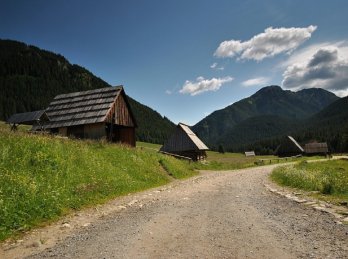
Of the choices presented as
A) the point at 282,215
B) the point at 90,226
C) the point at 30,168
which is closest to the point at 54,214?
the point at 90,226

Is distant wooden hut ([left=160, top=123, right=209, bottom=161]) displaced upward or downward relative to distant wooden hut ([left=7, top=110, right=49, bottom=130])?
downward

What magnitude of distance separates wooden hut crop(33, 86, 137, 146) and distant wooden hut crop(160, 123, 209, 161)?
64.5ft

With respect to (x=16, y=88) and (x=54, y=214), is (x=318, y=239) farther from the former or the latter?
(x=16, y=88)

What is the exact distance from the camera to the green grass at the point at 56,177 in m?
10.9

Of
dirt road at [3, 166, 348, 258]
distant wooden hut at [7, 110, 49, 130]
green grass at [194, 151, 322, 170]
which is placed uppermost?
distant wooden hut at [7, 110, 49, 130]

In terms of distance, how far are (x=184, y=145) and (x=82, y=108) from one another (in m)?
25.5

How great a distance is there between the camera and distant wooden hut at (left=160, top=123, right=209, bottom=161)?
56250 mm

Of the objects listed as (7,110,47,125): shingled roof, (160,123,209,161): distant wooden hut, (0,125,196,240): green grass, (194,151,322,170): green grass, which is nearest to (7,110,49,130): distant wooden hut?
(7,110,47,125): shingled roof

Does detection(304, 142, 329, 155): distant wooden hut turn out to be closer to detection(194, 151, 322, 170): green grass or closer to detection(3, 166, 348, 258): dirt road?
detection(194, 151, 322, 170): green grass

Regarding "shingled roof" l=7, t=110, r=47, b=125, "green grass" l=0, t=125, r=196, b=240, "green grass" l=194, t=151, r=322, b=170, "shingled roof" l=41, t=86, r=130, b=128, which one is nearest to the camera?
"green grass" l=0, t=125, r=196, b=240

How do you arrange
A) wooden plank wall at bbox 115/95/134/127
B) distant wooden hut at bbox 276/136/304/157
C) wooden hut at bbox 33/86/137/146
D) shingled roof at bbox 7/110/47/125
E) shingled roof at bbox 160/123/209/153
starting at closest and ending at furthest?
wooden hut at bbox 33/86/137/146 → shingled roof at bbox 7/110/47/125 → wooden plank wall at bbox 115/95/134/127 → shingled roof at bbox 160/123/209/153 → distant wooden hut at bbox 276/136/304/157

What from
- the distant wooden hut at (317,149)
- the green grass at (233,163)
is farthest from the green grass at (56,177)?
the distant wooden hut at (317,149)

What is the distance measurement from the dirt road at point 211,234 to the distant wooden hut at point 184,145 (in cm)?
4419

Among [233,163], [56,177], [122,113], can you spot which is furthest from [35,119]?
[233,163]
